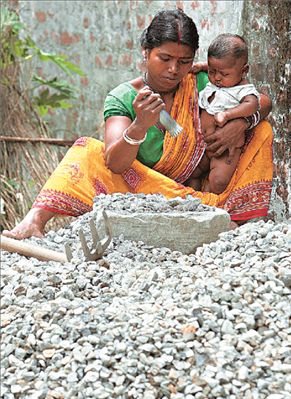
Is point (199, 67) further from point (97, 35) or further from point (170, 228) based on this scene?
point (97, 35)

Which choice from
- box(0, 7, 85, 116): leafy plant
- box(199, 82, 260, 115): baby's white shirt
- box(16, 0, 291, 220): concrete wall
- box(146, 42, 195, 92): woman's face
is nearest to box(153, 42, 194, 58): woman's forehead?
box(146, 42, 195, 92): woman's face

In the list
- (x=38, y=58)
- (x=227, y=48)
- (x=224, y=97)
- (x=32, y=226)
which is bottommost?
(x=32, y=226)

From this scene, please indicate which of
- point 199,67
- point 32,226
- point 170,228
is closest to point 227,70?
point 199,67

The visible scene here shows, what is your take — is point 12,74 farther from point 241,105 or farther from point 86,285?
point 86,285

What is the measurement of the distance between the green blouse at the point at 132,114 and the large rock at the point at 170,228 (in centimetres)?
63

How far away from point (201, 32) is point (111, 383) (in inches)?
140

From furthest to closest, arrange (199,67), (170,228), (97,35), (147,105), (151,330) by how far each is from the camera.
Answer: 1. (97,35)
2. (199,67)
3. (147,105)
4. (170,228)
5. (151,330)

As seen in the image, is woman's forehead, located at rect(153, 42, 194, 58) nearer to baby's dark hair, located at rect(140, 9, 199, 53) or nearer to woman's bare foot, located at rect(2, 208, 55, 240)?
baby's dark hair, located at rect(140, 9, 199, 53)

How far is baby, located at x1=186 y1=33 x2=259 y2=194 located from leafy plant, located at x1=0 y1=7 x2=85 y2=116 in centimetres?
220

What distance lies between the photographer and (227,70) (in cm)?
416

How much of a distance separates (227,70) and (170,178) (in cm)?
60

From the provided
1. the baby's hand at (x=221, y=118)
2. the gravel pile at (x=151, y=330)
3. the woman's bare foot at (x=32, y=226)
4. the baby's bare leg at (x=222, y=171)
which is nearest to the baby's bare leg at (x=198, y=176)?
the baby's bare leg at (x=222, y=171)

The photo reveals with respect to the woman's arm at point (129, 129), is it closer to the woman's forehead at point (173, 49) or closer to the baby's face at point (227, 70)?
the woman's forehead at point (173, 49)

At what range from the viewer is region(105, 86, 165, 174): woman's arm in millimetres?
3881
